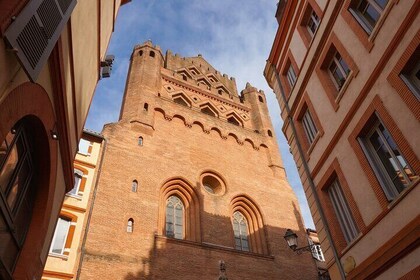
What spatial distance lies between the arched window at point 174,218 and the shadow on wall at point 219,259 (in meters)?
0.98

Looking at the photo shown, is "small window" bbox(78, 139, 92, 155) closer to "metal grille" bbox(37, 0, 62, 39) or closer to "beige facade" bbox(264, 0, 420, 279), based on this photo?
"beige facade" bbox(264, 0, 420, 279)

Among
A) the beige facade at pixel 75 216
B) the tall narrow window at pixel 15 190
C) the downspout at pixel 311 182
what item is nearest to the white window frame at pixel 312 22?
the downspout at pixel 311 182

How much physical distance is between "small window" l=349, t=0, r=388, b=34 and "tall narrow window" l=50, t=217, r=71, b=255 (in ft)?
37.4

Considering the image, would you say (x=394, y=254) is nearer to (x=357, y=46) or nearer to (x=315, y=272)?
(x=357, y=46)

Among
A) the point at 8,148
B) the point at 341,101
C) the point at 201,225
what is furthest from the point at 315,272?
the point at 8,148

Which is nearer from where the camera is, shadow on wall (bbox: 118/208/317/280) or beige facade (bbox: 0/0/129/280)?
beige facade (bbox: 0/0/129/280)

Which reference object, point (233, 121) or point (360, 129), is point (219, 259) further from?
point (233, 121)

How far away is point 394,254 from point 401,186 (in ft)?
3.91

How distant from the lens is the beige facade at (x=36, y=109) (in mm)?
4375

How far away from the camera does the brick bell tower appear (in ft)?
46.6

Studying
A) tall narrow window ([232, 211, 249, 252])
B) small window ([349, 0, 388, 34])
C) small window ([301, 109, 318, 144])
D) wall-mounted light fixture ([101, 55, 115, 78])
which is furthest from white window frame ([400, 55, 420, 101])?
tall narrow window ([232, 211, 249, 252])

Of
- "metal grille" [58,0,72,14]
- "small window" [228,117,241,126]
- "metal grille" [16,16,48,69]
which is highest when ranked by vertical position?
"small window" [228,117,241,126]

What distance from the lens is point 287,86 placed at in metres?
11.5

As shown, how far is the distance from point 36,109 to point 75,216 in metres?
9.11
